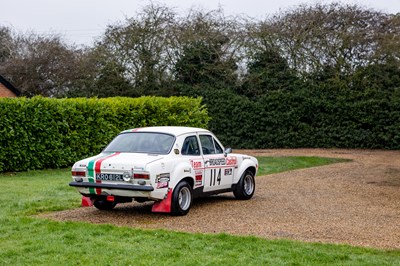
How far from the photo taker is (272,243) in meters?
8.41

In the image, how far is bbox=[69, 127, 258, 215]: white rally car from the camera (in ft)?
34.6

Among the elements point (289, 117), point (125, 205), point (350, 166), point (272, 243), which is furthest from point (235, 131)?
point (272, 243)

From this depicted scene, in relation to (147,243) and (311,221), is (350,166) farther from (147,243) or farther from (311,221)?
(147,243)

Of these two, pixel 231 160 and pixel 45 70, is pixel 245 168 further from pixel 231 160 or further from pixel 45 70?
pixel 45 70

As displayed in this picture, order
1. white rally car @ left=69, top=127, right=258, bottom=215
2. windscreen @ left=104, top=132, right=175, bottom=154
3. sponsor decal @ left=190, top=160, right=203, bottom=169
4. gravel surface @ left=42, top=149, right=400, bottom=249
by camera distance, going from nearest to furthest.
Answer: gravel surface @ left=42, top=149, right=400, bottom=249 → white rally car @ left=69, top=127, right=258, bottom=215 → windscreen @ left=104, top=132, right=175, bottom=154 → sponsor decal @ left=190, top=160, right=203, bottom=169

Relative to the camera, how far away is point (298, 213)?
37.4 ft

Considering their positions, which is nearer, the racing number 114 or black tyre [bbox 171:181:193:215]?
black tyre [bbox 171:181:193:215]

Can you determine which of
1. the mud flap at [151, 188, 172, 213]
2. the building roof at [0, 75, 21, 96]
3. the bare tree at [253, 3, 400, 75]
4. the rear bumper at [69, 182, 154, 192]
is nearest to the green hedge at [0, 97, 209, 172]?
the bare tree at [253, 3, 400, 75]

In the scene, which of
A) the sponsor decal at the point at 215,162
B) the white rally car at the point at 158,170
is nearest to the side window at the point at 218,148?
the white rally car at the point at 158,170

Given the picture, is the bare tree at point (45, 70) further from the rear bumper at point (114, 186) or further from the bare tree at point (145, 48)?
the rear bumper at point (114, 186)

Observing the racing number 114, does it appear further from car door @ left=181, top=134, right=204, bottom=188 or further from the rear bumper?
the rear bumper

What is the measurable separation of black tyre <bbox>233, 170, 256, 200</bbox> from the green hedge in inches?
324

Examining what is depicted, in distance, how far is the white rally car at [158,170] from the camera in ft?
34.6

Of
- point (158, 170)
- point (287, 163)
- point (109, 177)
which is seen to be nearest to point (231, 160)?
point (158, 170)
